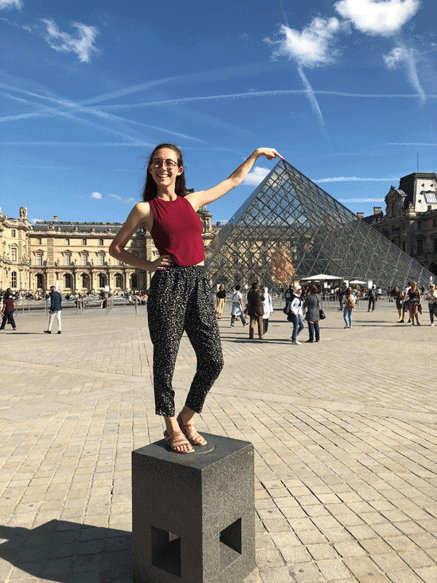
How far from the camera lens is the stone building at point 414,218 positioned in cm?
6312

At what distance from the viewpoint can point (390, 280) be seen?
28.9 metres

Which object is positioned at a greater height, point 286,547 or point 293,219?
point 293,219

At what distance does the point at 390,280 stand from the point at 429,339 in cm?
1892

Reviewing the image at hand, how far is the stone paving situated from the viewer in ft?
7.29

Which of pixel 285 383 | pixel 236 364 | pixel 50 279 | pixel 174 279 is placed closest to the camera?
pixel 174 279

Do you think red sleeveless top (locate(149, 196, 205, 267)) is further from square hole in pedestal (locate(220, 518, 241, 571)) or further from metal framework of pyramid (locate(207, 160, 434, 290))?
metal framework of pyramid (locate(207, 160, 434, 290))

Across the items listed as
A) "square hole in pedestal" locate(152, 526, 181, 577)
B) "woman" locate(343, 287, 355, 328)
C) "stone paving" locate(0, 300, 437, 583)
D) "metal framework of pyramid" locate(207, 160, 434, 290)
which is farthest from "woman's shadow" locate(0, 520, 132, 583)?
"metal framework of pyramid" locate(207, 160, 434, 290)

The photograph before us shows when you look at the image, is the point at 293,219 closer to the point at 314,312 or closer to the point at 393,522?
the point at 314,312

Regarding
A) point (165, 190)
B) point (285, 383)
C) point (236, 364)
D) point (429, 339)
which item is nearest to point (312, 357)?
point (236, 364)

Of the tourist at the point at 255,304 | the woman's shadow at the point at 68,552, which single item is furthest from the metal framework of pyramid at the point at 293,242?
the woman's shadow at the point at 68,552

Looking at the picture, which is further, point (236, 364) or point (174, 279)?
point (236, 364)

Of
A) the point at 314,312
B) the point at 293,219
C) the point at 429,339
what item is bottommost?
the point at 429,339

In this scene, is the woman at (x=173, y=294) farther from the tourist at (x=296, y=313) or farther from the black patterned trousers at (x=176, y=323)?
the tourist at (x=296, y=313)

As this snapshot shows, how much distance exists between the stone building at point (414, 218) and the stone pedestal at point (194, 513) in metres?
67.1
